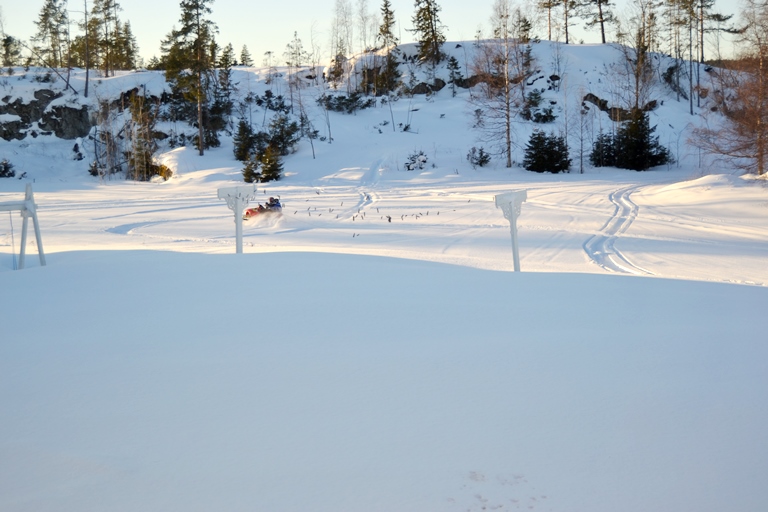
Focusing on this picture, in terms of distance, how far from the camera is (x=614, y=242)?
1225 cm

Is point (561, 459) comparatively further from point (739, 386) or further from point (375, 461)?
point (739, 386)

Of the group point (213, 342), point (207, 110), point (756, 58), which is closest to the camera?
point (213, 342)

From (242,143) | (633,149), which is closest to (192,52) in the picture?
(242,143)

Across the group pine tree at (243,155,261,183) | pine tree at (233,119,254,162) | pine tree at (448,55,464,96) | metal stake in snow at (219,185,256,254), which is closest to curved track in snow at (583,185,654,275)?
metal stake in snow at (219,185,256,254)

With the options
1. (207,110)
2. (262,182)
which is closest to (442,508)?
(262,182)

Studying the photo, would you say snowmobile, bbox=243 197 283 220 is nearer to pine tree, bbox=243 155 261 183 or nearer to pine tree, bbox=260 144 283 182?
pine tree, bbox=243 155 261 183

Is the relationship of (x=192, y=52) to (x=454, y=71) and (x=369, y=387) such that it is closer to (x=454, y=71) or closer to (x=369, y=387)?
(x=454, y=71)

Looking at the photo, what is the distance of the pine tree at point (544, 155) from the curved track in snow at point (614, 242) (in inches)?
426

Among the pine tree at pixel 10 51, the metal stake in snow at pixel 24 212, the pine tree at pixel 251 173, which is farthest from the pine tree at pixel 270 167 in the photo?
the pine tree at pixel 10 51

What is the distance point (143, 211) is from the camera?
59.3 feet

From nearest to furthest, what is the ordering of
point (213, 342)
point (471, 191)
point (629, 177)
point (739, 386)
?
point (739, 386), point (213, 342), point (471, 191), point (629, 177)

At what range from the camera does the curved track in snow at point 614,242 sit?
9.69 meters

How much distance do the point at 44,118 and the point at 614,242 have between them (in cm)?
3816

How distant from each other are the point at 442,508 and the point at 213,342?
7.07 ft
